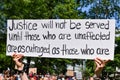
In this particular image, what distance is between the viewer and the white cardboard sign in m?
10.2

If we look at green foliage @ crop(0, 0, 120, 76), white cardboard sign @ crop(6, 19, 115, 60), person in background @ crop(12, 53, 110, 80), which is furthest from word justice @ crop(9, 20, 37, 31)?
green foliage @ crop(0, 0, 120, 76)

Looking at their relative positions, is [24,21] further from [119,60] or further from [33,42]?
[119,60]

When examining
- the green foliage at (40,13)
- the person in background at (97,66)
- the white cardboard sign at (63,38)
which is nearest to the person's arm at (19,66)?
the person in background at (97,66)

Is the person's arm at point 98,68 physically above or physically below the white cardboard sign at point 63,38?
below

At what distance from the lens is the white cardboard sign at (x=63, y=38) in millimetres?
10227

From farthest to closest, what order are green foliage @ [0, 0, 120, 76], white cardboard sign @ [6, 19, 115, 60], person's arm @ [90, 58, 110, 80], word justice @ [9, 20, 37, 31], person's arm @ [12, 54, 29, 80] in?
green foliage @ [0, 0, 120, 76]
word justice @ [9, 20, 37, 31]
white cardboard sign @ [6, 19, 115, 60]
person's arm @ [12, 54, 29, 80]
person's arm @ [90, 58, 110, 80]

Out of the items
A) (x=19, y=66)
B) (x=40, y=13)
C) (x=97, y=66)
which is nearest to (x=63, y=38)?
(x=19, y=66)

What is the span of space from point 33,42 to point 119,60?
3973cm

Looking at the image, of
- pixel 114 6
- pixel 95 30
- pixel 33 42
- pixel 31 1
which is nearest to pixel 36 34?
pixel 33 42

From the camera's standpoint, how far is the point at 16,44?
11.0m

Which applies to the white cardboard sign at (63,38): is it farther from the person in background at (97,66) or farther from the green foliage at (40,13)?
the green foliage at (40,13)

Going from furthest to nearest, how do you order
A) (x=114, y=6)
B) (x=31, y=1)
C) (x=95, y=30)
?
(x=114, y=6) → (x=31, y=1) → (x=95, y=30)

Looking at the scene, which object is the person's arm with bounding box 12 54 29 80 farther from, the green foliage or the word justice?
the green foliage

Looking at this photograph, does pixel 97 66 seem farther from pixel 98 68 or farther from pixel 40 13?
pixel 40 13
